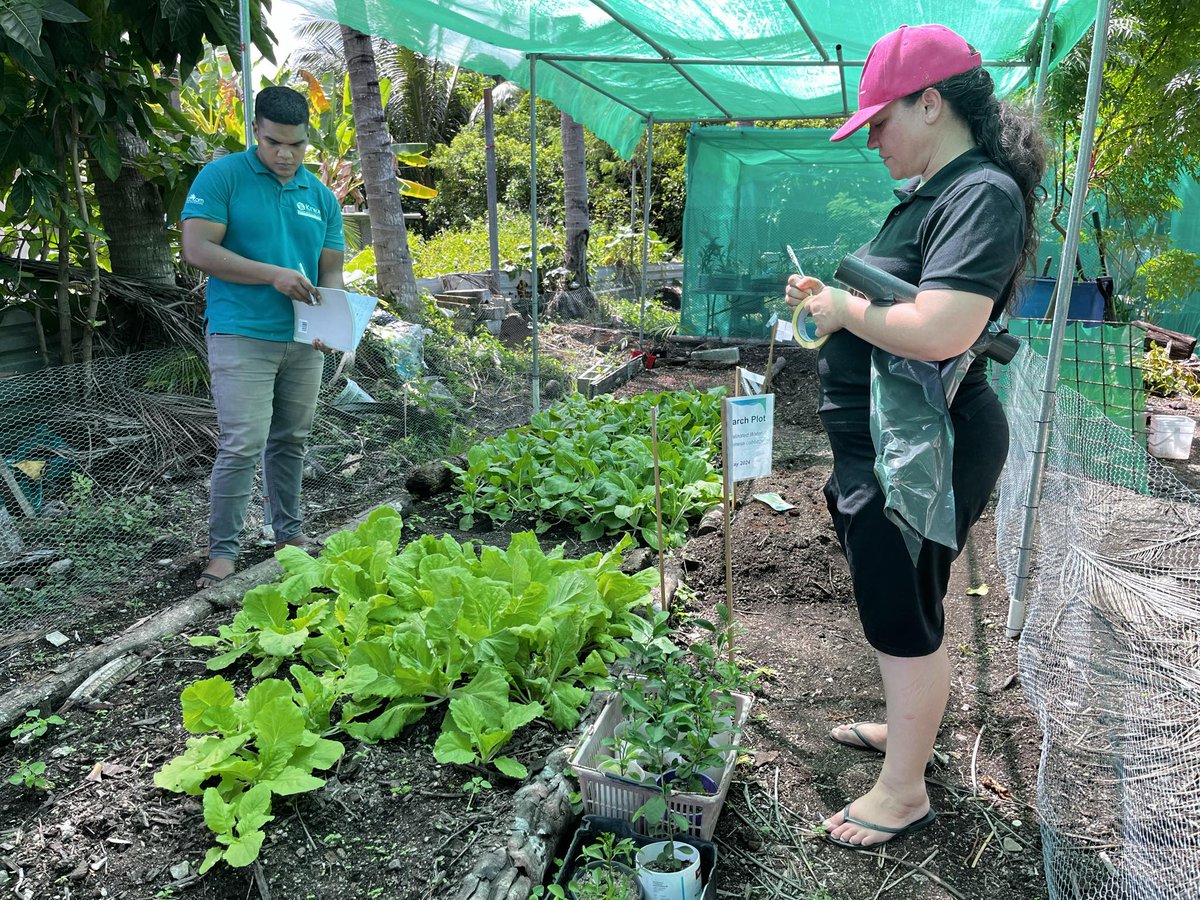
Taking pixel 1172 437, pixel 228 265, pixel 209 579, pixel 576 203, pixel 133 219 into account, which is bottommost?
pixel 209 579

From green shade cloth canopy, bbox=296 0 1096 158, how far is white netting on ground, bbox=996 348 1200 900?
8.47 ft

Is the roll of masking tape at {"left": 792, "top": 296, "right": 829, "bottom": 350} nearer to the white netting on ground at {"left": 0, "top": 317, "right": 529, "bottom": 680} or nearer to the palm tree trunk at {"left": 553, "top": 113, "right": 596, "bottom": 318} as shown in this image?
the white netting on ground at {"left": 0, "top": 317, "right": 529, "bottom": 680}

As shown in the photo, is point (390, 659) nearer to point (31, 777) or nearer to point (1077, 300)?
point (31, 777)

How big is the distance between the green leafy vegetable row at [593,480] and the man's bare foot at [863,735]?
56.1 inches

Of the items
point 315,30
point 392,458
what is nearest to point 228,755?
point 392,458

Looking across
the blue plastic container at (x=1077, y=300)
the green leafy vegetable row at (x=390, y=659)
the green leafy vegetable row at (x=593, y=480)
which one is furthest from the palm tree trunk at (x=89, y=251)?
the blue plastic container at (x=1077, y=300)

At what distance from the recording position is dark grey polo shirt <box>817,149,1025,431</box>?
1.57 metres

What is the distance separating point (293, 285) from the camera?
3.21 m

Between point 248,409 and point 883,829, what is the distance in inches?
107

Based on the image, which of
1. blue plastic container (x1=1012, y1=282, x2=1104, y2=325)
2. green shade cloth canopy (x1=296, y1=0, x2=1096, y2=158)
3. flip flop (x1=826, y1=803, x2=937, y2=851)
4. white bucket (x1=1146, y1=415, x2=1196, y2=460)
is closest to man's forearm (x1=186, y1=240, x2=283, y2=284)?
green shade cloth canopy (x1=296, y1=0, x2=1096, y2=158)

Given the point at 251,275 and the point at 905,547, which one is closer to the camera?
the point at 905,547

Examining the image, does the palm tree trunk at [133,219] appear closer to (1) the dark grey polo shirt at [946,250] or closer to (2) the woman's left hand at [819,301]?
(2) the woman's left hand at [819,301]

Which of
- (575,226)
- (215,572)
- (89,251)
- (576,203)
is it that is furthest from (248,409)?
(576,203)

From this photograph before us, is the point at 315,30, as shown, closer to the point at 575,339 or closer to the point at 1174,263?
the point at 575,339
